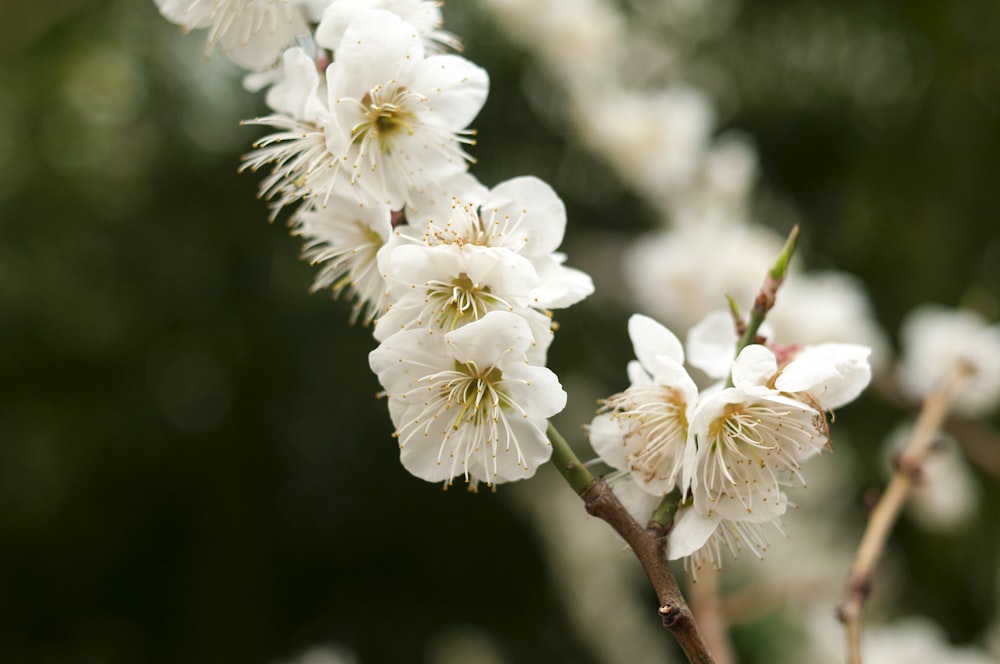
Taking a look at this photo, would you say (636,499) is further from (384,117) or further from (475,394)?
(384,117)

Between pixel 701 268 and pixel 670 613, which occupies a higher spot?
pixel 670 613

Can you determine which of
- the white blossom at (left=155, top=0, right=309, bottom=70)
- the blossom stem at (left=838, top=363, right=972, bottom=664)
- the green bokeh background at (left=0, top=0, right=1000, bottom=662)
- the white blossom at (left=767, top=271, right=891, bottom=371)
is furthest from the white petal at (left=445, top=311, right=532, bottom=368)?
the green bokeh background at (left=0, top=0, right=1000, bottom=662)

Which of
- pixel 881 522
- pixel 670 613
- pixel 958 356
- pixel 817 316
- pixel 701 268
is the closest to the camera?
pixel 670 613

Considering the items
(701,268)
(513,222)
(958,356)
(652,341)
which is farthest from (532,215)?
(701,268)

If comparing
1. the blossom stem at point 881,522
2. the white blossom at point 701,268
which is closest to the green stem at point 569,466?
the blossom stem at point 881,522

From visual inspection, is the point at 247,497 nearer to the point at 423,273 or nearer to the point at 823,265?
the point at 823,265

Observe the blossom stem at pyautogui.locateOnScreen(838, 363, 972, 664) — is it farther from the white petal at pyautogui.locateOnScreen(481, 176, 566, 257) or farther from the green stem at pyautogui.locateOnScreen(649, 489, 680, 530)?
the white petal at pyautogui.locateOnScreen(481, 176, 566, 257)
